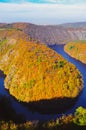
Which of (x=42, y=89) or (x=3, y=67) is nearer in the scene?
(x=42, y=89)

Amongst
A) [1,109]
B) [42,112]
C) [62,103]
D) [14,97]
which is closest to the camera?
[1,109]

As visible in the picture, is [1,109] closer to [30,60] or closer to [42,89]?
[42,89]

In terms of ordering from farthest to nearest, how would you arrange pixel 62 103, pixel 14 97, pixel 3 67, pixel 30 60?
1. pixel 3 67
2. pixel 30 60
3. pixel 14 97
4. pixel 62 103

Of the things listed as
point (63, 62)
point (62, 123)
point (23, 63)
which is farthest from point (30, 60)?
point (62, 123)

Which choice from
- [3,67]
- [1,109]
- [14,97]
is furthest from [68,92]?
[3,67]

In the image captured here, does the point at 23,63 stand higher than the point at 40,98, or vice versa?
the point at 23,63

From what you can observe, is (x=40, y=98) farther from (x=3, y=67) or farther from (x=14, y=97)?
(x=3, y=67)
